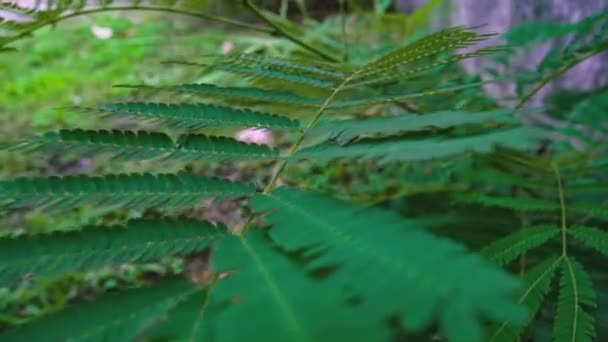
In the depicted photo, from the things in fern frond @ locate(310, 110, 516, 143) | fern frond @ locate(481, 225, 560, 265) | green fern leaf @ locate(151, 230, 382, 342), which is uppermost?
fern frond @ locate(310, 110, 516, 143)

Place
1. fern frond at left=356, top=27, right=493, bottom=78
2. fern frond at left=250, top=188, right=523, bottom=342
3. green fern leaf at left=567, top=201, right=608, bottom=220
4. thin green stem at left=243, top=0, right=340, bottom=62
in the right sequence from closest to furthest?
fern frond at left=250, top=188, right=523, bottom=342 < fern frond at left=356, top=27, right=493, bottom=78 < green fern leaf at left=567, top=201, right=608, bottom=220 < thin green stem at left=243, top=0, right=340, bottom=62

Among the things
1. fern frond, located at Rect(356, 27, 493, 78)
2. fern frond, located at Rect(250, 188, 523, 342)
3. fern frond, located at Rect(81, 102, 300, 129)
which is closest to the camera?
fern frond, located at Rect(250, 188, 523, 342)

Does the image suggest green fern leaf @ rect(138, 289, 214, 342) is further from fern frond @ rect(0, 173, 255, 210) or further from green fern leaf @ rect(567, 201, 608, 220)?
green fern leaf @ rect(567, 201, 608, 220)

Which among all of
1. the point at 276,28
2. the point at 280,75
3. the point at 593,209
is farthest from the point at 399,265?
the point at 276,28

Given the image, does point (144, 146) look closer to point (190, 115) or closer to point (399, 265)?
point (190, 115)

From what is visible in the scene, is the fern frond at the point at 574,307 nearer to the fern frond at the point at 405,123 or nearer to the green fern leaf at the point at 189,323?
the fern frond at the point at 405,123

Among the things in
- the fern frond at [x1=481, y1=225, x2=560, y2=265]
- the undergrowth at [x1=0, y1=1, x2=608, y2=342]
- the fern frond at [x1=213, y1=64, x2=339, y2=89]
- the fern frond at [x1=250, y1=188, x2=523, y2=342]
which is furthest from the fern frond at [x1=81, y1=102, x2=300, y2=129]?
the fern frond at [x1=481, y1=225, x2=560, y2=265]
